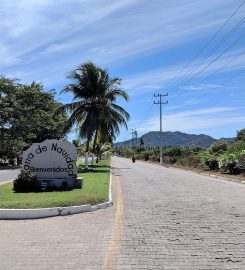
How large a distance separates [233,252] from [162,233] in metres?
2.13

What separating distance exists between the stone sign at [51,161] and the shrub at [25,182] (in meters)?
0.89

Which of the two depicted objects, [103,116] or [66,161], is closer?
[66,161]

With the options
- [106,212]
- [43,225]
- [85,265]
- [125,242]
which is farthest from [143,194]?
[85,265]

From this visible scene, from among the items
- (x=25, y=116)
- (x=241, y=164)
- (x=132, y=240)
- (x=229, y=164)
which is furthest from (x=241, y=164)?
(x=25, y=116)

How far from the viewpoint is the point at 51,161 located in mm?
20453

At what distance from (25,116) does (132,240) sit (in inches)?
1808

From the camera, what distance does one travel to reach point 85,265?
731 cm

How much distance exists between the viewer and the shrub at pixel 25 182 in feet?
62.4

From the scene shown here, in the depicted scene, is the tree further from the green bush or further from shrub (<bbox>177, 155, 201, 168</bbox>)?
the green bush

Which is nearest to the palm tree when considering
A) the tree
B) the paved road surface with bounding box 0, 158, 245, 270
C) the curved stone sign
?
the tree

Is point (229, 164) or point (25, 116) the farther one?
point (25, 116)

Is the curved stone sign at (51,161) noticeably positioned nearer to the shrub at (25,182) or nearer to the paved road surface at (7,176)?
the shrub at (25,182)

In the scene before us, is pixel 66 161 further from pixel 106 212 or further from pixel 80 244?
pixel 80 244

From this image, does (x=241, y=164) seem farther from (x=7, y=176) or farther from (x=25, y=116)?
(x=25, y=116)
